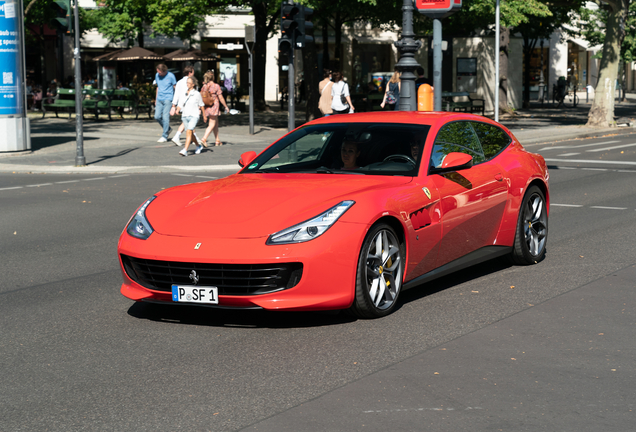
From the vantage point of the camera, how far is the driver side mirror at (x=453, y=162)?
652cm

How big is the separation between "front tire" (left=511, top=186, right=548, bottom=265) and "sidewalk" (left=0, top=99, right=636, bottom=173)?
1066cm

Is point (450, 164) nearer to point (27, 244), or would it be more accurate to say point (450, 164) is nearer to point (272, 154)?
point (272, 154)

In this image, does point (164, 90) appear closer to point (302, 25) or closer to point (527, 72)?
point (302, 25)

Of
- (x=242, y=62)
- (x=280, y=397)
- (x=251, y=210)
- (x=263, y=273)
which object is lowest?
(x=280, y=397)

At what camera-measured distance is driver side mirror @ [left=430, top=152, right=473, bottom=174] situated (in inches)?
257

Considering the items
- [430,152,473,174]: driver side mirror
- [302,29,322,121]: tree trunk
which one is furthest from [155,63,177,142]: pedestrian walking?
[430,152,473,174]: driver side mirror

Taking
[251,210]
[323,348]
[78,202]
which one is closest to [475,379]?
[323,348]

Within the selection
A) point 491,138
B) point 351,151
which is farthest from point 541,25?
point 351,151

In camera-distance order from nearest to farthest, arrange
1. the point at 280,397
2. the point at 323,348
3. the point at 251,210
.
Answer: the point at 280,397
the point at 323,348
the point at 251,210

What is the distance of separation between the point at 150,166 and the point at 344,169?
39.9 feet

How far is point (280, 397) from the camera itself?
176 inches

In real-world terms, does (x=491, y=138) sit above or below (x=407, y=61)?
below

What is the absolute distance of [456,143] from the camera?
23.4ft

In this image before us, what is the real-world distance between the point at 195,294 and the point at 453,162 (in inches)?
85.9
